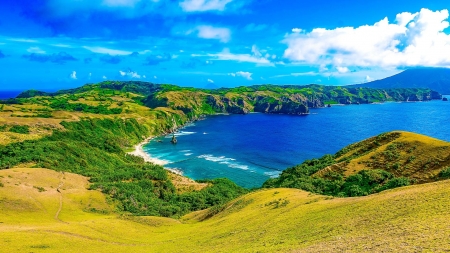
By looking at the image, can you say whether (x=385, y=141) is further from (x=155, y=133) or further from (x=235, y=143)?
(x=155, y=133)

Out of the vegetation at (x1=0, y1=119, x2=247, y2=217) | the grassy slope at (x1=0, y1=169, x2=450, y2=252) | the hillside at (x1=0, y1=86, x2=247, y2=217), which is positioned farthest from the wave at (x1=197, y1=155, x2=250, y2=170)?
the grassy slope at (x1=0, y1=169, x2=450, y2=252)

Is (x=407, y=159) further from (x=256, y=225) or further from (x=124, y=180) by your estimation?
(x=124, y=180)

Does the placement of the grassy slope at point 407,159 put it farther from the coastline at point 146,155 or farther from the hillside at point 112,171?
the coastline at point 146,155

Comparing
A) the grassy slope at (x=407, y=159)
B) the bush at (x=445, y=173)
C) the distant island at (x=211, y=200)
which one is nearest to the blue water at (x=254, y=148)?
the distant island at (x=211, y=200)

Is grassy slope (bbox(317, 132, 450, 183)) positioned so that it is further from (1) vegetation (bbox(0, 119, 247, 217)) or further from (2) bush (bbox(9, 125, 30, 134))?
(2) bush (bbox(9, 125, 30, 134))

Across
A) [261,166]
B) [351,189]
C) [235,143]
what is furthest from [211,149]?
[351,189]

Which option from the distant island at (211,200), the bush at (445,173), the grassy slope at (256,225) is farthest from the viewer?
the bush at (445,173)

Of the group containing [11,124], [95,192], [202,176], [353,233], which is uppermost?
[11,124]
